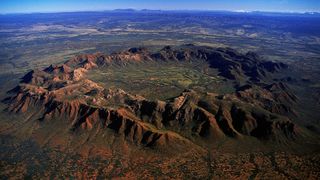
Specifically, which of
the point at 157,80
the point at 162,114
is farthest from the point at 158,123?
the point at 157,80

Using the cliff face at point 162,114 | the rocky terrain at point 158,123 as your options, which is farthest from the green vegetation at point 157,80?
the rocky terrain at point 158,123

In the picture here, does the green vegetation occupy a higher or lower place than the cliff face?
lower

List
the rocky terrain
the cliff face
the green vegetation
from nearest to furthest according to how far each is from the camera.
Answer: the rocky terrain
the cliff face
the green vegetation

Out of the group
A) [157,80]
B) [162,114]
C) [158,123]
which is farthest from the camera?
[157,80]

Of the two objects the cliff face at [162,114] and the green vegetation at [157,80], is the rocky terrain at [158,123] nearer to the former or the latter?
the cliff face at [162,114]

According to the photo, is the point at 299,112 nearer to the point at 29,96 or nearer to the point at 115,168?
the point at 115,168

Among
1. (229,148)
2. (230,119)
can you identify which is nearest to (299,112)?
(230,119)

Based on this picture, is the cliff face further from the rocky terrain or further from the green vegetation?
the green vegetation

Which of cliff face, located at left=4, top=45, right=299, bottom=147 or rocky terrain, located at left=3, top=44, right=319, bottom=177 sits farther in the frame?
cliff face, located at left=4, top=45, right=299, bottom=147

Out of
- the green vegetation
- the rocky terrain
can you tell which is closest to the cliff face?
the rocky terrain

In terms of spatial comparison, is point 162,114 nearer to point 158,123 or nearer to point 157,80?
point 158,123

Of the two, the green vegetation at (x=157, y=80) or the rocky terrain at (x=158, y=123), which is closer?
the rocky terrain at (x=158, y=123)
